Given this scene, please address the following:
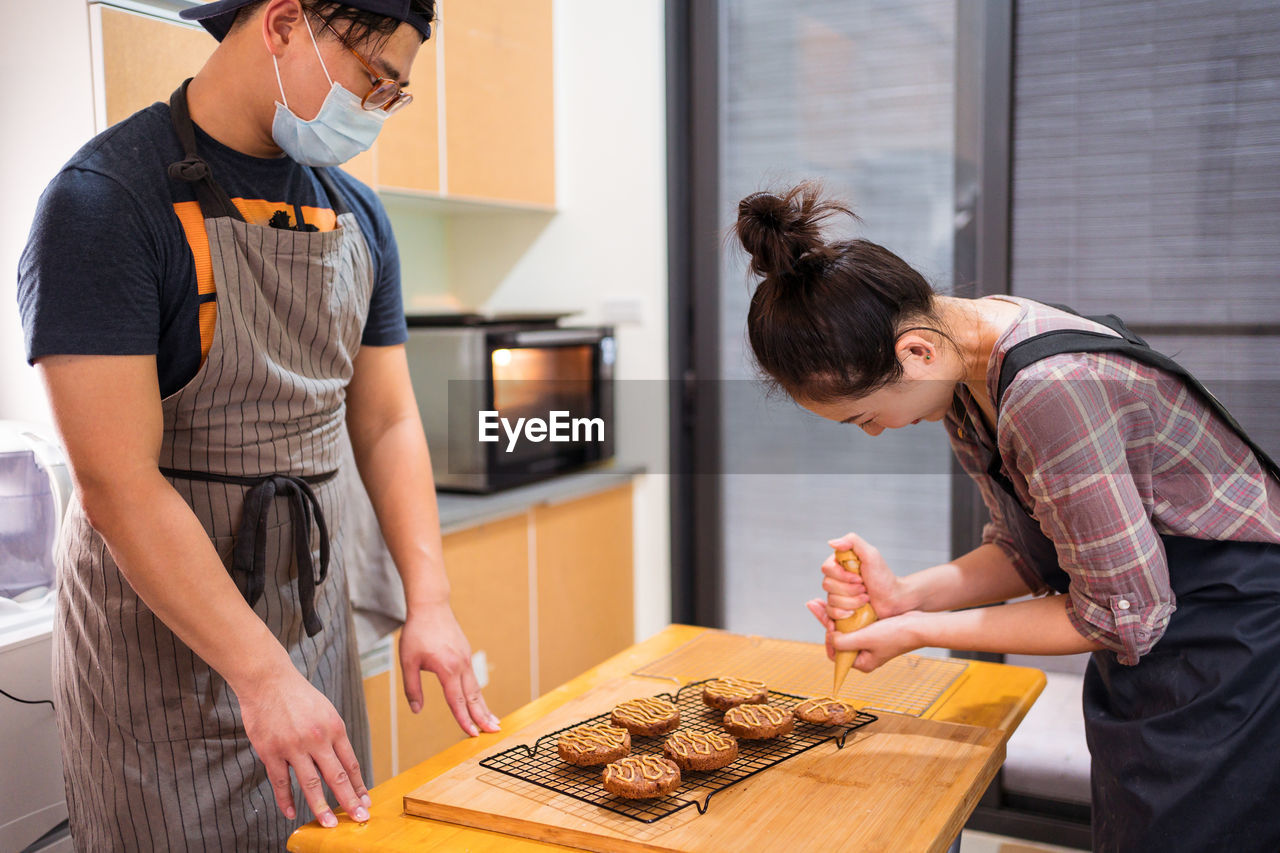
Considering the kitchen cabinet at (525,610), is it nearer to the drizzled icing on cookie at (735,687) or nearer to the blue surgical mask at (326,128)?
the drizzled icing on cookie at (735,687)

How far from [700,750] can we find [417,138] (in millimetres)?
1805

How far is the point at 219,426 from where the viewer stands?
1183 millimetres

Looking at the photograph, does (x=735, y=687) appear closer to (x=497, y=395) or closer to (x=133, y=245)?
(x=133, y=245)

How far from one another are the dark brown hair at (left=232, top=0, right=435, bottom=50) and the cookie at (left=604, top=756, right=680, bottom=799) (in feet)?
2.66

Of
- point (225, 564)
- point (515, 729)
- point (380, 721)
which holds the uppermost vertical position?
point (225, 564)

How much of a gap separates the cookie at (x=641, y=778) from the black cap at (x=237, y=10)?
32.5 inches

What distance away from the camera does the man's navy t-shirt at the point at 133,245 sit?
100 centimetres

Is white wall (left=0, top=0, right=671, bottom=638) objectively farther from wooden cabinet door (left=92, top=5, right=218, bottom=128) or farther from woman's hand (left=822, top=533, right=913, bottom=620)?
woman's hand (left=822, top=533, right=913, bottom=620)

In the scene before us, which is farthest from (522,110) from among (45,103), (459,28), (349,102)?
(349,102)

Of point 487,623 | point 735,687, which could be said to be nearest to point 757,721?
point 735,687

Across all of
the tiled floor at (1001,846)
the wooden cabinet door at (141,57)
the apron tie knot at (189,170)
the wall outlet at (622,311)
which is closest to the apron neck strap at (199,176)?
the apron tie knot at (189,170)

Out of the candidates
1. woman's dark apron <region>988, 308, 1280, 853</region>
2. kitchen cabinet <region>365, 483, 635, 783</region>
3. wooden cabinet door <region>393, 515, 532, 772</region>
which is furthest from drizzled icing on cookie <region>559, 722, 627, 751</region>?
wooden cabinet door <region>393, 515, 532, 772</region>

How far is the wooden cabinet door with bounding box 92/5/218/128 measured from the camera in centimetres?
168

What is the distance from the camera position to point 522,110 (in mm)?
2883
